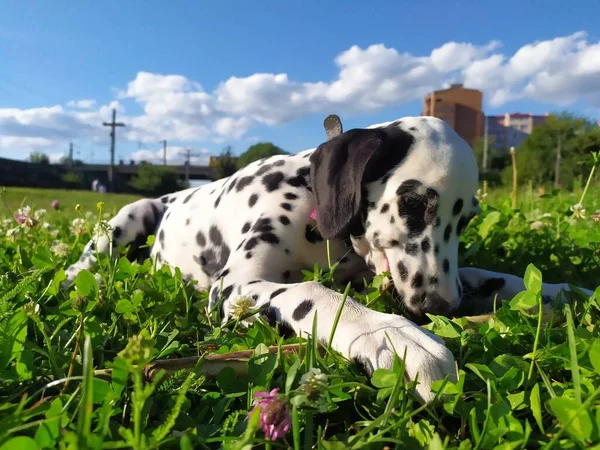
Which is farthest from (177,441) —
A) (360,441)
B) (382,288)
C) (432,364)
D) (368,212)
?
(368,212)

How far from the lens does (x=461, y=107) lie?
11556 centimetres

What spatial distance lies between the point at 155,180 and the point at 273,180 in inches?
2832

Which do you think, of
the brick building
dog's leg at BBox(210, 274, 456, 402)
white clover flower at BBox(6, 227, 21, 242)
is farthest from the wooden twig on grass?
the brick building

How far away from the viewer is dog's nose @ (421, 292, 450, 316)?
86.9 inches

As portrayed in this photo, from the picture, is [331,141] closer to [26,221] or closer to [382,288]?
[382,288]

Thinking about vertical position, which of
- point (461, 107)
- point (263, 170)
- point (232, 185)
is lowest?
point (232, 185)

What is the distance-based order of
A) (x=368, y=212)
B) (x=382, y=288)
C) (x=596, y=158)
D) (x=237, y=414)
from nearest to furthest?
(x=237, y=414) < (x=382, y=288) < (x=368, y=212) < (x=596, y=158)

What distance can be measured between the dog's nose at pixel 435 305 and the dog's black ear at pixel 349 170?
54cm

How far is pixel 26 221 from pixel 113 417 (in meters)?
2.44

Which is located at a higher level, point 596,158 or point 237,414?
point 596,158

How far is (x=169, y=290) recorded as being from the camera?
7.95 feet

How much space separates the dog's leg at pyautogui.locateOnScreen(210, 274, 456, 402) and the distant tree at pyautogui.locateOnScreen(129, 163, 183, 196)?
68.6m

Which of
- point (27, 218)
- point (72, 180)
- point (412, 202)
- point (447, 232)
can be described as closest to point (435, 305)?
point (447, 232)

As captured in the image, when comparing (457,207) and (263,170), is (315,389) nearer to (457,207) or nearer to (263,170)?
(457,207)
